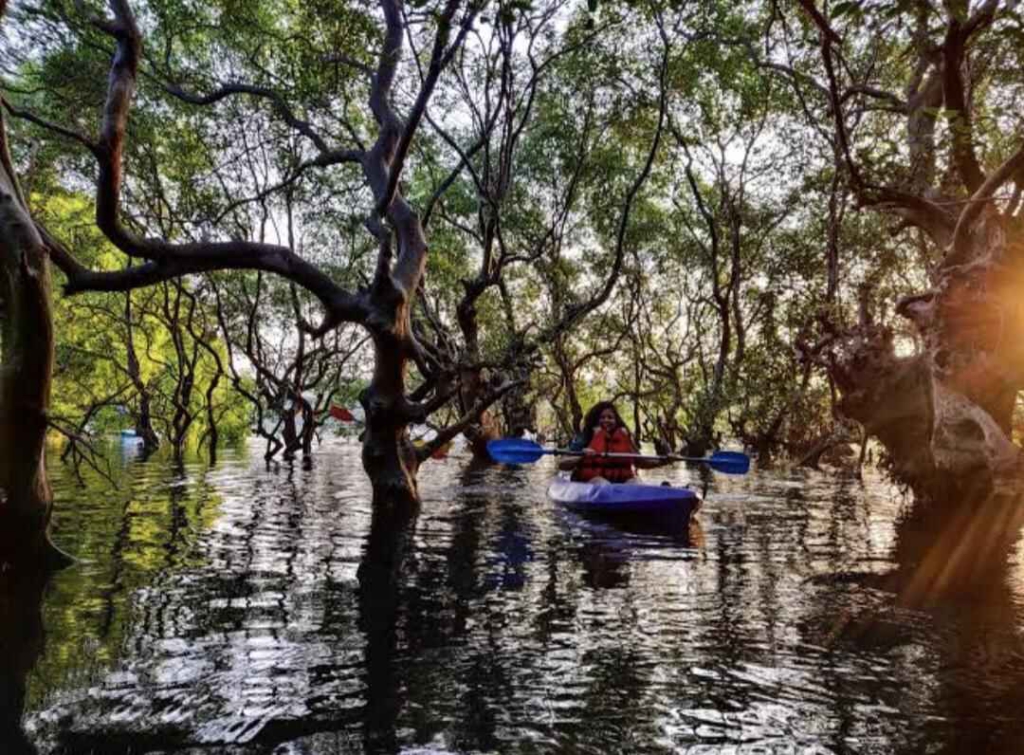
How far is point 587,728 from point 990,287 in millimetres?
12094

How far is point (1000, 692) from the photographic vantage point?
478cm

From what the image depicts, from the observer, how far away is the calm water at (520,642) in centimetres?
414

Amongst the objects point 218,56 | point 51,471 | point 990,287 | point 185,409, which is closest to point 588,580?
point 990,287

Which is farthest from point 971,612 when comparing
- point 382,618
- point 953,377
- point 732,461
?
point 953,377

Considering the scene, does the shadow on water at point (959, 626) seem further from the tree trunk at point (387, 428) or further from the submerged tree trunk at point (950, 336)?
the tree trunk at point (387, 428)

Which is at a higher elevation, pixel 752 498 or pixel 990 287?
pixel 990 287

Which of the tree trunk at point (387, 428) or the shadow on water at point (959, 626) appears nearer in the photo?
the shadow on water at point (959, 626)

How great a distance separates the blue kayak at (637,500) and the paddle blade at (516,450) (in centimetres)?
111

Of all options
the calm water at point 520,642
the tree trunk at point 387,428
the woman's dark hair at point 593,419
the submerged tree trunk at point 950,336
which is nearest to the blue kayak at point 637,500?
the calm water at point 520,642

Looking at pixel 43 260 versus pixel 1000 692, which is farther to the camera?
pixel 43 260

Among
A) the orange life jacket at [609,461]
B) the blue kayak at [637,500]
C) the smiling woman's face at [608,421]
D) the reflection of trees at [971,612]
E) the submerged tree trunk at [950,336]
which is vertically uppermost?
the submerged tree trunk at [950,336]

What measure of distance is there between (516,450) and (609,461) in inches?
65.6

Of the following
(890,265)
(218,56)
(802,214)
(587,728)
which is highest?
(218,56)

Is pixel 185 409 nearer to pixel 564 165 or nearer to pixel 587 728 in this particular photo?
pixel 564 165
